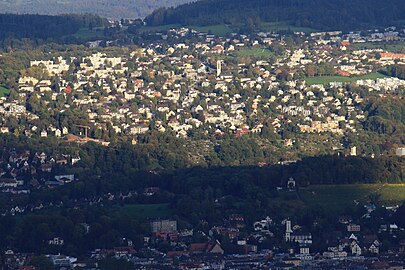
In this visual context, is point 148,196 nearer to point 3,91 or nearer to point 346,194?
point 346,194

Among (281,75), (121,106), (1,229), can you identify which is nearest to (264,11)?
(281,75)

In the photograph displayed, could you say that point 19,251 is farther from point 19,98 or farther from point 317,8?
point 317,8

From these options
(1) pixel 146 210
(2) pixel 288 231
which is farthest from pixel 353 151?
(2) pixel 288 231

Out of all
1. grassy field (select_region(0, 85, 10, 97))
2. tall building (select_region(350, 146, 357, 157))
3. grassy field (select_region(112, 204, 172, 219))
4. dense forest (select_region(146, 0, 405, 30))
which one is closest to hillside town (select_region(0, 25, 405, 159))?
grassy field (select_region(0, 85, 10, 97))

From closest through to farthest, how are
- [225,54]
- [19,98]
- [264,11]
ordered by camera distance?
[19,98], [225,54], [264,11]

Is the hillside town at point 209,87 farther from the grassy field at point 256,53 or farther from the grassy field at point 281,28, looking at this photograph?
the grassy field at point 281,28
